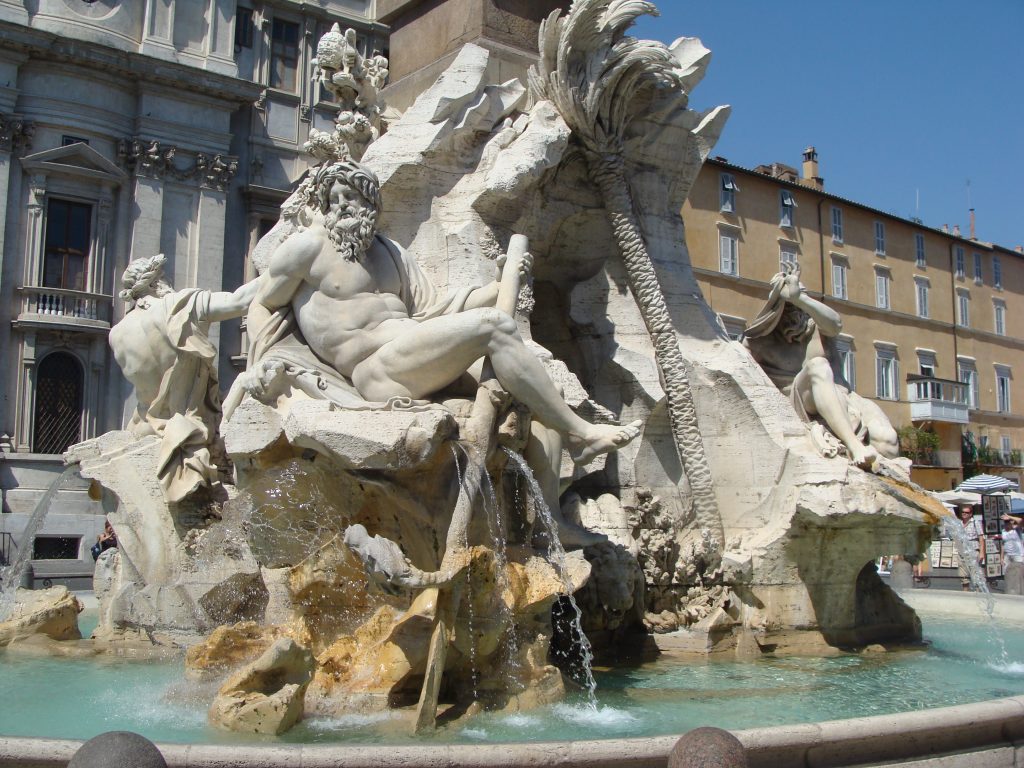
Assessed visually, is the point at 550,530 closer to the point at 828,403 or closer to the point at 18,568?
the point at 828,403

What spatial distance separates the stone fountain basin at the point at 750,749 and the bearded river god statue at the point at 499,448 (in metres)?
1.18

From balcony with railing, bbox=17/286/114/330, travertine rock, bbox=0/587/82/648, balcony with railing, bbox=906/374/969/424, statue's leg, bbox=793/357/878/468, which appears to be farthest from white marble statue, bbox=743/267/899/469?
balcony with railing, bbox=906/374/969/424

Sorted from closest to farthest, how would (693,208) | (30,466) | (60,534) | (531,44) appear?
(531,44) < (60,534) < (30,466) < (693,208)

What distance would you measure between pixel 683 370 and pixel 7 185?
64.4 ft

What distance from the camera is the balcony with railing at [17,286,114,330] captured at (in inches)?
899

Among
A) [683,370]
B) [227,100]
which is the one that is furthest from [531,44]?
[227,100]

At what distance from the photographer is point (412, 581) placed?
502cm

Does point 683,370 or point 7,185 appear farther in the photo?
point 7,185

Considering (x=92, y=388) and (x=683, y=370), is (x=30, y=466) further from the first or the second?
(x=683, y=370)

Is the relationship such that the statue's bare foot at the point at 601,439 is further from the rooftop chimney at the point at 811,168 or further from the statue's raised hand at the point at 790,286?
the rooftop chimney at the point at 811,168

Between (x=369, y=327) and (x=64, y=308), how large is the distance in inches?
767

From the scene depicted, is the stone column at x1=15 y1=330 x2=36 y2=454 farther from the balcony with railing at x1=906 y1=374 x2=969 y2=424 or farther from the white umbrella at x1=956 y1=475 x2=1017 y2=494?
the balcony with railing at x1=906 y1=374 x2=969 y2=424

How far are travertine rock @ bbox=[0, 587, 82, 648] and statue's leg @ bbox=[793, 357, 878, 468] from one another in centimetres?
549

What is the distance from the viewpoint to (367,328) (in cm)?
602
